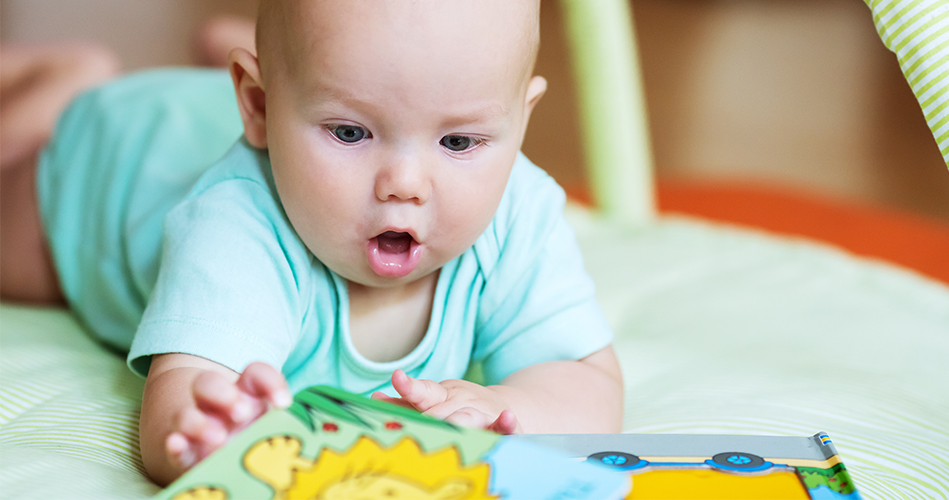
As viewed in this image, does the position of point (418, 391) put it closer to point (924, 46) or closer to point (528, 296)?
point (528, 296)

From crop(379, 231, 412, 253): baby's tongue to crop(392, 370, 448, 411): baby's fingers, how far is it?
0.33 ft

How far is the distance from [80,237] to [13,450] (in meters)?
0.42

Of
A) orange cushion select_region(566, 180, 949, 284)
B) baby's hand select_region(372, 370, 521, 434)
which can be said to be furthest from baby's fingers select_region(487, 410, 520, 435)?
orange cushion select_region(566, 180, 949, 284)

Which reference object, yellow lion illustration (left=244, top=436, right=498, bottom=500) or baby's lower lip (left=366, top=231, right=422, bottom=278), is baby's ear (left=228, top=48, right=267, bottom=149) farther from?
yellow lion illustration (left=244, top=436, right=498, bottom=500)

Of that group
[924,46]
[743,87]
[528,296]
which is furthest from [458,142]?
[743,87]

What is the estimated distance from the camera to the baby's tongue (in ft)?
1.67

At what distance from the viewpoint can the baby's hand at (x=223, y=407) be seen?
0.37 metres

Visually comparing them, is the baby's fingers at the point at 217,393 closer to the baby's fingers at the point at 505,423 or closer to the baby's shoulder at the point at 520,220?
the baby's fingers at the point at 505,423

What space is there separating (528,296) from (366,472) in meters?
0.27

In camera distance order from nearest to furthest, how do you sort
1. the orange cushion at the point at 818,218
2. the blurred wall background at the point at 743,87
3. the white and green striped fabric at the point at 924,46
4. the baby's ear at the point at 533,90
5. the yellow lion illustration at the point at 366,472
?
the yellow lion illustration at the point at 366,472 < the white and green striped fabric at the point at 924,46 < the baby's ear at the point at 533,90 < the orange cushion at the point at 818,218 < the blurred wall background at the point at 743,87

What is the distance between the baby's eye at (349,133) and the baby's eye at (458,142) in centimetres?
4

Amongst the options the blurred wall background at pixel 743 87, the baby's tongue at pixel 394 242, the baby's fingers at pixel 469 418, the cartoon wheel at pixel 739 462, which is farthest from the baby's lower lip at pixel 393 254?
the blurred wall background at pixel 743 87

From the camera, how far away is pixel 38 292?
875 millimetres

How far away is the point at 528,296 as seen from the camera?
1.95 feet
